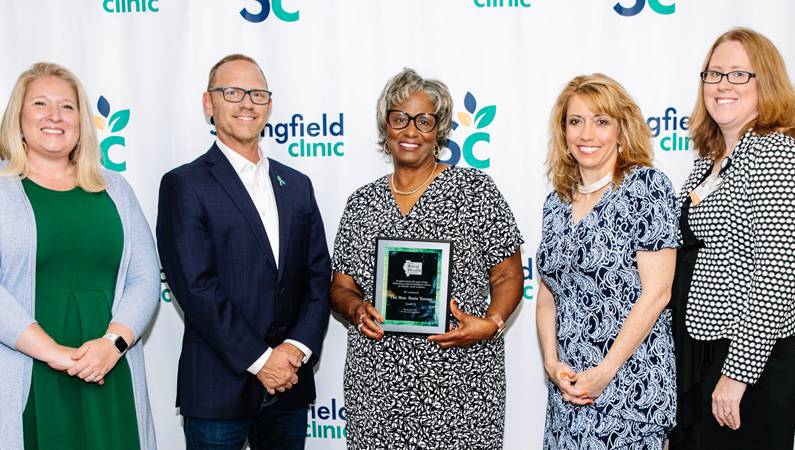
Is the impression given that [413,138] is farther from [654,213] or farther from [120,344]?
[120,344]

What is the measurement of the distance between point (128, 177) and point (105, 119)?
346 millimetres

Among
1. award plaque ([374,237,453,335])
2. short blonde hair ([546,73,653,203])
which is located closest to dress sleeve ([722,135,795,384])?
short blonde hair ([546,73,653,203])

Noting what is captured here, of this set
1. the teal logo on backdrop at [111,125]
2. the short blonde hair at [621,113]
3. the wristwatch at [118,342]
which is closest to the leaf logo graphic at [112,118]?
the teal logo on backdrop at [111,125]

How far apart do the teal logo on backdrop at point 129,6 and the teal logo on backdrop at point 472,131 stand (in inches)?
70.0

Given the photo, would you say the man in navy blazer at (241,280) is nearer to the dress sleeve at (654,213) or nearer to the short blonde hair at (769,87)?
the dress sleeve at (654,213)

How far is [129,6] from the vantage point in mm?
3205

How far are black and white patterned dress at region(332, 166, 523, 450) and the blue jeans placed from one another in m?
0.26

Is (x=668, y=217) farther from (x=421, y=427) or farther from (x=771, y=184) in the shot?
(x=421, y=427)

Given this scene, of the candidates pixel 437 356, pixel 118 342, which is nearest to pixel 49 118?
pixel 118 342

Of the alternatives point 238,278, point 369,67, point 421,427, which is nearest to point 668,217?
point 421,427

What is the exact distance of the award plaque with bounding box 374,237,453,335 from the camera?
2178 millimetres

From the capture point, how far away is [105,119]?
3254 millimetres

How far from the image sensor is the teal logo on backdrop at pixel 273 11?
10.3 feet

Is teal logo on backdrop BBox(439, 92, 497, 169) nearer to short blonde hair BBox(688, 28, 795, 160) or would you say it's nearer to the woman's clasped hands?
short blonde hair BBox(688, 28, 795, 160)
